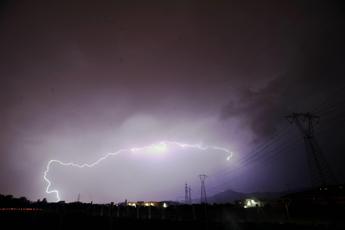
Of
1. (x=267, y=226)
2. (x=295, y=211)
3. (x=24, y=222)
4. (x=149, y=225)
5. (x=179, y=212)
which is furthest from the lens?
(x=179, y=212)

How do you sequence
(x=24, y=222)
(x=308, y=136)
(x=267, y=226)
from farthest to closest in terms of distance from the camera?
1. (x=308, y=136)
2. (x=24, y=222)
3. (x=267, y=226)

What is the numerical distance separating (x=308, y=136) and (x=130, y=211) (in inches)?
1147

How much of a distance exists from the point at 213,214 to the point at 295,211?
6850 millimetres

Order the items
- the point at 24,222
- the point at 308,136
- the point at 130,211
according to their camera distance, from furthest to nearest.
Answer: the point at 308,136 < the point at 130,211 < the point at 24,222

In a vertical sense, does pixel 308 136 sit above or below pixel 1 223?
above

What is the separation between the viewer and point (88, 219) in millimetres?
19500

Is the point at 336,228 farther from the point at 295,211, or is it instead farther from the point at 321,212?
the point at 295,211

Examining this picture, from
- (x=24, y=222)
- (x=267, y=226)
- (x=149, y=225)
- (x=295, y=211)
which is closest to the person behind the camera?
(x=267, y=226)

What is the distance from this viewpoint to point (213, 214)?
2188cm

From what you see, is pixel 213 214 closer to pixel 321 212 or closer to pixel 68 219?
pixel 321 212

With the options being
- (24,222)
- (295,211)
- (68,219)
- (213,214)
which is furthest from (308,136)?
(24,222)

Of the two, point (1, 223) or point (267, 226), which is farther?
point (1, 223)

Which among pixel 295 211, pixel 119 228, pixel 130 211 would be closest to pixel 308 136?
pixel 295 211

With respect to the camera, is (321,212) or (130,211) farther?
(130,211)
